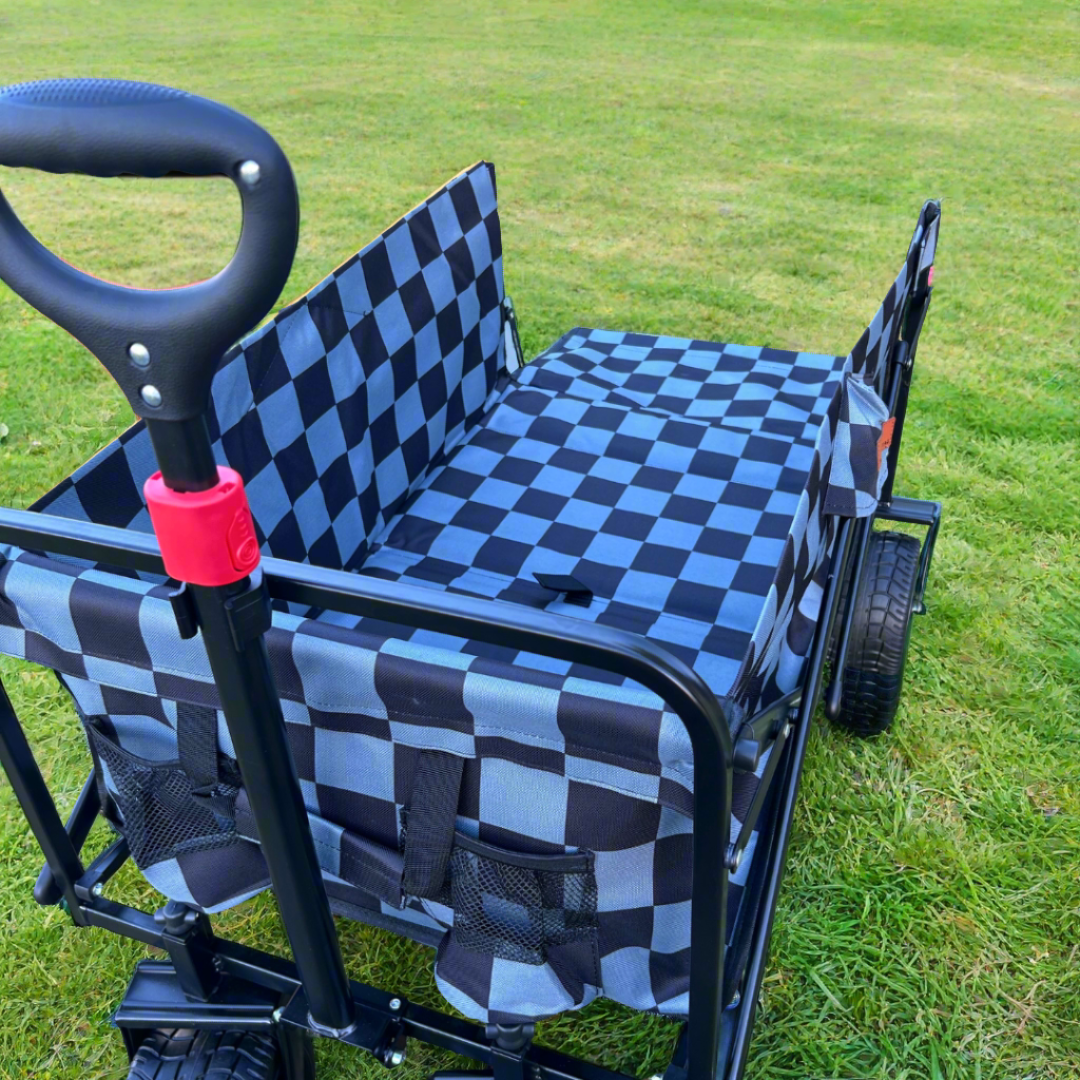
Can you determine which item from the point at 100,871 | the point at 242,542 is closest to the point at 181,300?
the point at 242,542

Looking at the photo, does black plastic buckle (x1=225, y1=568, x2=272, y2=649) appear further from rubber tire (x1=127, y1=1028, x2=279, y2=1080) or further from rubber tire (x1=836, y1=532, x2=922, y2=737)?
Result: rubber tire (x1=836, y1=532, x2=922, y2=737)

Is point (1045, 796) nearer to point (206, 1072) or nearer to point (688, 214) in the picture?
point (206, 1072)

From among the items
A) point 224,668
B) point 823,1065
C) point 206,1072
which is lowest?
point 823,1065

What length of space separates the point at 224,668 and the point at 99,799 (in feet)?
1.77

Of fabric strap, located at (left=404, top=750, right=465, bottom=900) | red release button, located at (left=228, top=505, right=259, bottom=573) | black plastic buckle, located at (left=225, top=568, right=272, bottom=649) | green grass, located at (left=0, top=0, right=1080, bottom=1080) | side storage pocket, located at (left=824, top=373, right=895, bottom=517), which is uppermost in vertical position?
red release button, located at (left=228, top=505, right=259, bottom=573)

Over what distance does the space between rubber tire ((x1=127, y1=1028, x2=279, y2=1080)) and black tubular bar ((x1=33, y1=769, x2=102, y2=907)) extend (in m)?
0.23

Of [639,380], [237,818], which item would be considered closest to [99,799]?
[237,818]

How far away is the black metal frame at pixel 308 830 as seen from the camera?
0.72 meters

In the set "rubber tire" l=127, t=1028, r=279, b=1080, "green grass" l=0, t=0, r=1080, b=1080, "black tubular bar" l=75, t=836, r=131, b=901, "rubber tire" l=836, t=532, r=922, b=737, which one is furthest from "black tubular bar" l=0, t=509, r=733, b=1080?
"rubber tire" l=836, t=532, r=922, b=737

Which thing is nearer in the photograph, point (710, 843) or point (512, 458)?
point (710, 843)

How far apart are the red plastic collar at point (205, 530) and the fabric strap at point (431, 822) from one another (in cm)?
28

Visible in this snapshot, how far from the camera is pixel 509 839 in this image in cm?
94

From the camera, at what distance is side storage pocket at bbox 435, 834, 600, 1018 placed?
94cm

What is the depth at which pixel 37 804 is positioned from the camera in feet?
3.47
